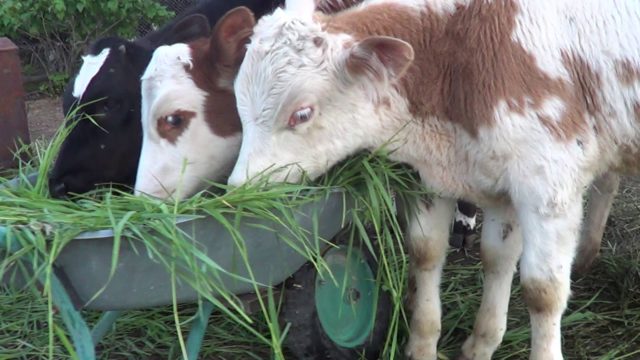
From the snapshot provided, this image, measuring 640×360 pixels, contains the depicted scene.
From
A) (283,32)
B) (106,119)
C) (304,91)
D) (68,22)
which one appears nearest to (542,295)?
(304,91)

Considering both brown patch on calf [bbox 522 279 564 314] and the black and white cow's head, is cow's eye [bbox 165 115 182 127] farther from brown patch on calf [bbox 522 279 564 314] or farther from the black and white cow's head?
brown patch on calf [bbox 522 279 564 314]

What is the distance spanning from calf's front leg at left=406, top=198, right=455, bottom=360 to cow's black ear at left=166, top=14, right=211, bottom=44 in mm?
943

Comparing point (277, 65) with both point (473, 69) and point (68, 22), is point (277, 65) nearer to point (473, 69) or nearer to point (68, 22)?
point (473, 69)

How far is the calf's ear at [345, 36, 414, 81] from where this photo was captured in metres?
2.27

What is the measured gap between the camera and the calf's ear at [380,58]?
89.4 inches

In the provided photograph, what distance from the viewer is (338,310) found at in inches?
109

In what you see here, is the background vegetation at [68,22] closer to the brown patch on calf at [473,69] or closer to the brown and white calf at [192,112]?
the brown and white calf at [192,112]

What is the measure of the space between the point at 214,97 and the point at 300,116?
1.31 ft

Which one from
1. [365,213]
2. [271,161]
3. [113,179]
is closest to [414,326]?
[365,213]

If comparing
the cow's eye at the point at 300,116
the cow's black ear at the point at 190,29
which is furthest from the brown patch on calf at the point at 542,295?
the cow's black ear at the point at 190,29

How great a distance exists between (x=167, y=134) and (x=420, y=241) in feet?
2.94

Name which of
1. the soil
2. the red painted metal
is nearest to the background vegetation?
the soil

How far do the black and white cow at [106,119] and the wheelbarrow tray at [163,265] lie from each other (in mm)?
567

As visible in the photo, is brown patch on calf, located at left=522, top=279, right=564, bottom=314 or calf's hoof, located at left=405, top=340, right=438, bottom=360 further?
calf's hoof, located at left=405, top=340, right=438, bottom=360
